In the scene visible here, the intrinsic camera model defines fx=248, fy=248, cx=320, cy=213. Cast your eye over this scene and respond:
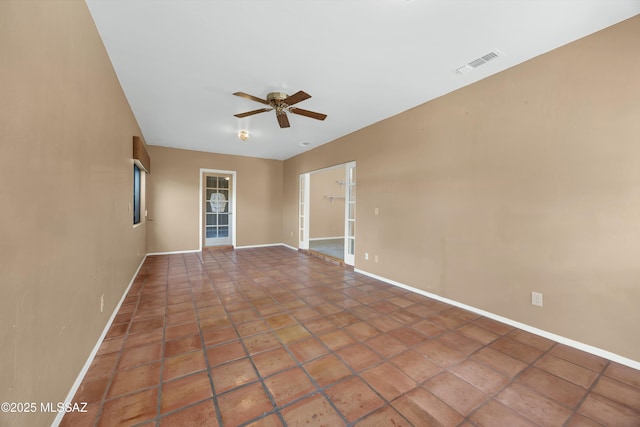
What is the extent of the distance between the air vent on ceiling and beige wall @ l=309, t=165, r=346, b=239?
563 centimetres

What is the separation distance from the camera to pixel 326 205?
8.52 m

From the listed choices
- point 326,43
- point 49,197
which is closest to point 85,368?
point 49,197

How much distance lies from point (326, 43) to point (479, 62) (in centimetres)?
161

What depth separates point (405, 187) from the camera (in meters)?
3.81

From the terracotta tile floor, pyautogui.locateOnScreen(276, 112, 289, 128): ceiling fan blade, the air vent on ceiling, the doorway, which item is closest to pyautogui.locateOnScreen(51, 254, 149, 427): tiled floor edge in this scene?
the terracotta tile floor

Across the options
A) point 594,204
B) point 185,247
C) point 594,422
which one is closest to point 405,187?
point 594,204

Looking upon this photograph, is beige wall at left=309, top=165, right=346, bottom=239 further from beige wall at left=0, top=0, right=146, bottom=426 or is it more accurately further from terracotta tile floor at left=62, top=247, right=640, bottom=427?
beige wall at left=0, top=0, right=146, bottom=426

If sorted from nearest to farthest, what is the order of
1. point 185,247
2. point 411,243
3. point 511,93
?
point 511,93 < point 411,243 < point 185,247

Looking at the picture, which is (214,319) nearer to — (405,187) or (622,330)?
(405,187)

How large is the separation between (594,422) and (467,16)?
9.52 ft

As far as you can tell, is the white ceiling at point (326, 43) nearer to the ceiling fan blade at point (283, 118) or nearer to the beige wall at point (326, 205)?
the ceiling fan blade at point (283, 118)

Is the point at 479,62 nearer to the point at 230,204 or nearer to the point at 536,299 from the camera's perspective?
the point at 536,299

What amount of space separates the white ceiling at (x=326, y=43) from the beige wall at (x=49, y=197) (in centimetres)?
47

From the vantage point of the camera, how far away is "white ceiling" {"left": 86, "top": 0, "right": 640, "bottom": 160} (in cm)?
190
